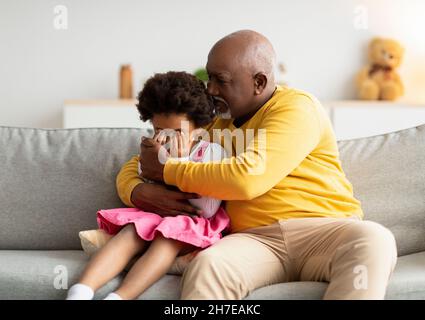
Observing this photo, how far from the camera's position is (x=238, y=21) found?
5238 millimetres

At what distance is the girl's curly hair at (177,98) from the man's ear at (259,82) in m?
0.14

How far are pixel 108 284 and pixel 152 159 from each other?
380 mm

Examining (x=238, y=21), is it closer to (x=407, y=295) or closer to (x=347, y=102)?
(x=347, y=102)

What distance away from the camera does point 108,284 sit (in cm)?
194

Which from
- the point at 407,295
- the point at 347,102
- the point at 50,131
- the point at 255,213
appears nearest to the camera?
the point at 407,295

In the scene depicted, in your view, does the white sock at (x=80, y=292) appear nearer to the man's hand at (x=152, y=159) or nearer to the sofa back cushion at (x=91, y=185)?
the man's hand at (x=152, y=159)

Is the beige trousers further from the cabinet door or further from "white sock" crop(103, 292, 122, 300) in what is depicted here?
the cabinet door

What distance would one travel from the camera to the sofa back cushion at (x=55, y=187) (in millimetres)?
2342

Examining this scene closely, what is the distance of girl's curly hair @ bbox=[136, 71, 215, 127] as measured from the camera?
211cm

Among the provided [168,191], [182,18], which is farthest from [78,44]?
[168,191]

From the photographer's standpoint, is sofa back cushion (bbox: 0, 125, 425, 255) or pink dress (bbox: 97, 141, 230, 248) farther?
sofa back cushion (bbox: 0, 125, 425, 255)

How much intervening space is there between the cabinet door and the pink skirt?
290cm

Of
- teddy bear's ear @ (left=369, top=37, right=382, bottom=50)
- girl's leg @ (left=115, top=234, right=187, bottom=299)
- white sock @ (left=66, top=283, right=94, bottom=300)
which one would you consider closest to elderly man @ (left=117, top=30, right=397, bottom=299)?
girl's leg @ (left=115, top=234, right=187, bottom=299)

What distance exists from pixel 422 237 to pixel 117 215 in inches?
37.4
